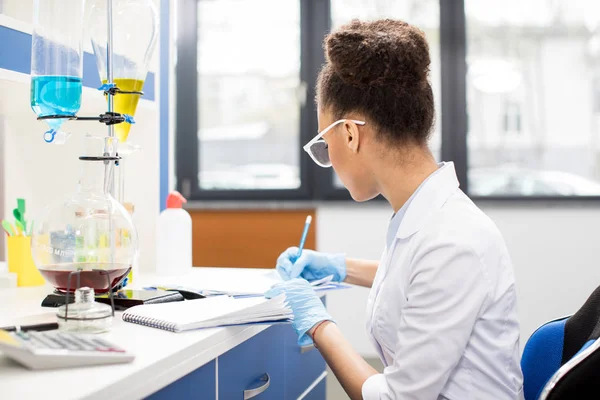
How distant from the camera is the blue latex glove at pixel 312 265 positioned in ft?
5.10

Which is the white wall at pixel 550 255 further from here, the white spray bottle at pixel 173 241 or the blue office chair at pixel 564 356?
the blue office chair at pixel 564 356

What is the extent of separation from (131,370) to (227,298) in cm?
46

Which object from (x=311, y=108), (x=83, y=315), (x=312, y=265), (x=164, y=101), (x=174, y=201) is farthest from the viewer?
(x=311, y=108)

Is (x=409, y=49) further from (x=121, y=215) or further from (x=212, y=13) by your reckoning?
(x=212, y=13)

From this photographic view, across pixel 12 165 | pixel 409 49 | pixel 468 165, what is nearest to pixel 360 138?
pixel 409 49

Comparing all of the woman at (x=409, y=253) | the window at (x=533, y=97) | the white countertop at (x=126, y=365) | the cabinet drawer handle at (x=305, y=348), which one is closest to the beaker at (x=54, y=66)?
the white countertop at (x=126, y=365)

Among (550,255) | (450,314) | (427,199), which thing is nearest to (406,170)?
(427,199)

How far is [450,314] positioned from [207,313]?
40 cm

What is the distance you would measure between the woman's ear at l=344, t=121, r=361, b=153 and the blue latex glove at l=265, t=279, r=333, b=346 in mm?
292

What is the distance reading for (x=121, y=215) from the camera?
3.84ft

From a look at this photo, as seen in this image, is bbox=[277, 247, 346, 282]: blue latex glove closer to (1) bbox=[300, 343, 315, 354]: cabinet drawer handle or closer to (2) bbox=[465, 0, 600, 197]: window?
(1) bbox=[300, 343, 315, 354]: cabinet drawer handle

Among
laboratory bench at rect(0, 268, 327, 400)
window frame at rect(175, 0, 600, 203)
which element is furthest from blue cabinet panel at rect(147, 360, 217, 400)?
window frame at rect(175, 0, 600, 203)

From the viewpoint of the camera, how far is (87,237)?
1.12 meters

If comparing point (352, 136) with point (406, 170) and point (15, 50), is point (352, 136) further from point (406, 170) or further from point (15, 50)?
point (15, 50)
